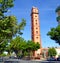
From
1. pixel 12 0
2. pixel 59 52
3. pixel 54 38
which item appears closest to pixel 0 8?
→ pixel 12 0

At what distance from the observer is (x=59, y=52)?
156500mm

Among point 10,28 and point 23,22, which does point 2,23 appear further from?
point 23,22

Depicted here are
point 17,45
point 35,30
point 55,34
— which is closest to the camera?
point 55,34

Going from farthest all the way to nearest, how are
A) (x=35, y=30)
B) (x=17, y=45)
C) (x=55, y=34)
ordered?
(x=35, y=30) < (x=17, y=45) < (x=55, y=34)

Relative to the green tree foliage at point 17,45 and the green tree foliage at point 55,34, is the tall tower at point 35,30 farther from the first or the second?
the green tree foliage at point 55,34

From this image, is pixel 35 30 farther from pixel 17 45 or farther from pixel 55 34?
pixel 55 34

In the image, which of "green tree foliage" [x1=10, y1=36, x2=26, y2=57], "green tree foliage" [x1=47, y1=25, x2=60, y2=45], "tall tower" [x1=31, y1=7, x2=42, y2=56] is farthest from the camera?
"tall tower" [x1=31, y1=7, x2=42, y2=56]

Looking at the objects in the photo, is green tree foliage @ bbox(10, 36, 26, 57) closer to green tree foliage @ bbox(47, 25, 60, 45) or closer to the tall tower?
green tree foliage @ bbox(47, 25, 60, 45)

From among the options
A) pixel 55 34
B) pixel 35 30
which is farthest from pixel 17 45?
pixel 35 30

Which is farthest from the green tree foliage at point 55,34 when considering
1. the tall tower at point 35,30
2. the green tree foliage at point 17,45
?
the tall tower at point 35,30

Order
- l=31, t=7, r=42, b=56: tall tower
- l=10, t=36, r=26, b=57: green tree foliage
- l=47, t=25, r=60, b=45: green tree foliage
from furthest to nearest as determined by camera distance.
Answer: l=31, t=7, r=42, b=56: tall tower
l=47, t=25, r=60, b=45: green tree foliage
l=10, t=36, r=26, b=57: green tree foliage

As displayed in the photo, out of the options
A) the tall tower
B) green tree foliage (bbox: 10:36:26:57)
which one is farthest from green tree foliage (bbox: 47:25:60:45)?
the tall tower

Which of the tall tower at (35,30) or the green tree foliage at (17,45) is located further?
the tall tower at (35,30)

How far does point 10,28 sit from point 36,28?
4544 inches
